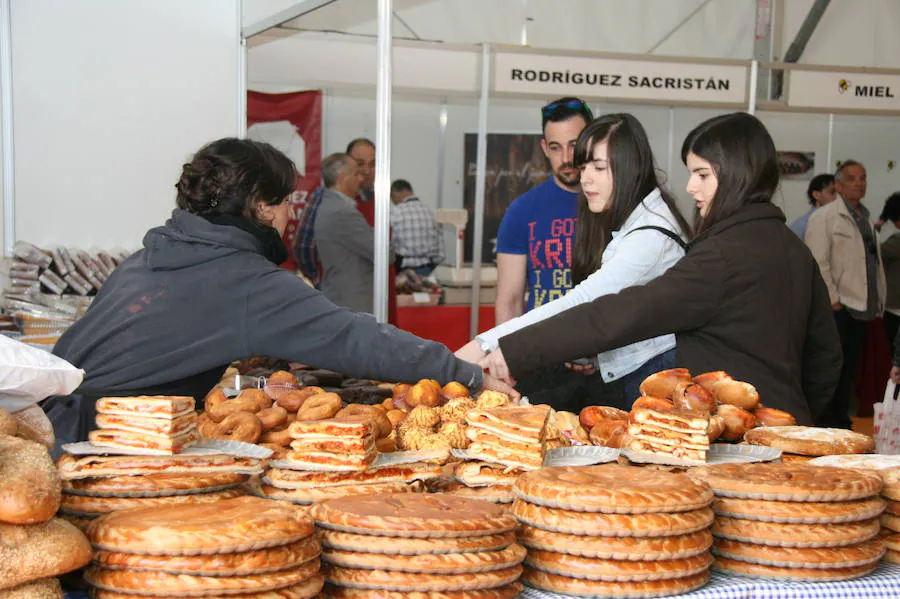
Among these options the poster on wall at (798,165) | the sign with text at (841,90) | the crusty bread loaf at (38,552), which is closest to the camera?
the crusty bread loaf at (38,552)

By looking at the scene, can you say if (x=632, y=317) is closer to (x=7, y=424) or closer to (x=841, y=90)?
(x=7, y=424)

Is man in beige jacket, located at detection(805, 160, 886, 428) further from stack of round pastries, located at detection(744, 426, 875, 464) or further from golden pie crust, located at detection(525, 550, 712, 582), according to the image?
golden pie crust, located at detection(525, 550, 712, 582)

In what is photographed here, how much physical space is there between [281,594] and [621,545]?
1.68 feet

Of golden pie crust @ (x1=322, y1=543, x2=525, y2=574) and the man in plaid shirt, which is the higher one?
the man in plaid shirt

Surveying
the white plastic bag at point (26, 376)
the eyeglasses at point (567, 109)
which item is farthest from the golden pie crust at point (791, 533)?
the eyeglasses at point (567, 109)

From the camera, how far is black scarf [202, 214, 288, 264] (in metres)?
2.74

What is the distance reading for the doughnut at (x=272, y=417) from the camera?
209 centimetres

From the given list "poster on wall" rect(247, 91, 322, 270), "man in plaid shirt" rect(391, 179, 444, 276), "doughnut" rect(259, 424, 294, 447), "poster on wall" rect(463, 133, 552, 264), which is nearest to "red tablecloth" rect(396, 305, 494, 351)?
"man in plaid shirt" rect(391, 179, 444, 276)

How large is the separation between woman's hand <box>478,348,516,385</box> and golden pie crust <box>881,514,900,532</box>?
1.23m

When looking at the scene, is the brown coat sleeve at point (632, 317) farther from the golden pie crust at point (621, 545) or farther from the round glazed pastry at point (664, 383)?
the golden pie crust at point (621, 545)

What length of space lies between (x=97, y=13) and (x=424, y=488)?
199 inches

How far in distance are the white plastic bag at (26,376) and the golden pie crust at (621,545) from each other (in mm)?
973

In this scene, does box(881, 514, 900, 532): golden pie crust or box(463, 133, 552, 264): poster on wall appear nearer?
box(881, 514, 900, 532): golden pie crust

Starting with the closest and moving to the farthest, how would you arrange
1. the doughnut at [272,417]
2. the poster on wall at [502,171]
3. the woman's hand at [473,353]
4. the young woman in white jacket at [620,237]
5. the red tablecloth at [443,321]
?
the doughnut at [272,417], the woman's hand at [473,353], the young woman in white jacket at [620,237], the red tablecloth at [443,321], the poster on wall at [502,171]
